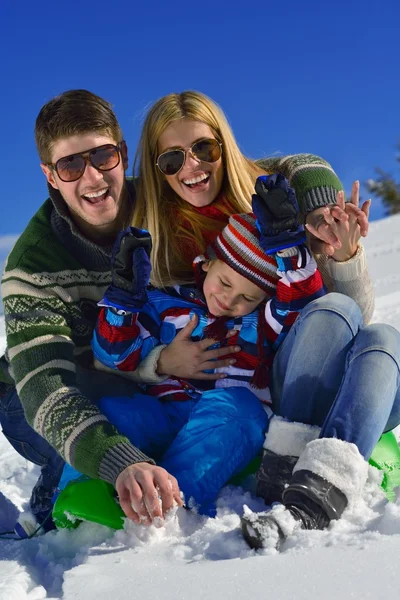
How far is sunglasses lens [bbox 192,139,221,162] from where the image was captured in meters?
2.80

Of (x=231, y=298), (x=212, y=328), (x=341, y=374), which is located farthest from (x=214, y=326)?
(x=341, y=374)

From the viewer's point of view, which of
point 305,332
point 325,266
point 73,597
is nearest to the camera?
point 73,597

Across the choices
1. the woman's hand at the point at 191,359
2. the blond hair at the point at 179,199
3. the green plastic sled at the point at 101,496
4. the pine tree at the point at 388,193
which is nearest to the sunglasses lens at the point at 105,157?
the blond hair at the point at 179,199

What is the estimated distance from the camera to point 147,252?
2.31 m

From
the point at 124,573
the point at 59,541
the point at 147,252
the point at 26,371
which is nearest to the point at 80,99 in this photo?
the point at 147,252

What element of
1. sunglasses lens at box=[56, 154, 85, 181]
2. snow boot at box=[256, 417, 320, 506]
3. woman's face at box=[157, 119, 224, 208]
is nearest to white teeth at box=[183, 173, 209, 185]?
woman's face at box=[157, 119, 224, 208]

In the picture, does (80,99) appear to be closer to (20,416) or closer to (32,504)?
(20,416)

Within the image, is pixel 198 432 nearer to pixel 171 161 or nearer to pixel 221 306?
pixel 221 306

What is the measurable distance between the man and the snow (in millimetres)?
321

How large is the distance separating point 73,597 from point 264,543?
46 cm

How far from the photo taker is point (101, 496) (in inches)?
87.2

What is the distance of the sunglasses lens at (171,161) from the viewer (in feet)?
9.14

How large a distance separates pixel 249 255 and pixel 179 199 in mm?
533

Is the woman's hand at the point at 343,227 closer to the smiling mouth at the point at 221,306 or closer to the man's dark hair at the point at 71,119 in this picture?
the smiling mouth at the point at 221,306
